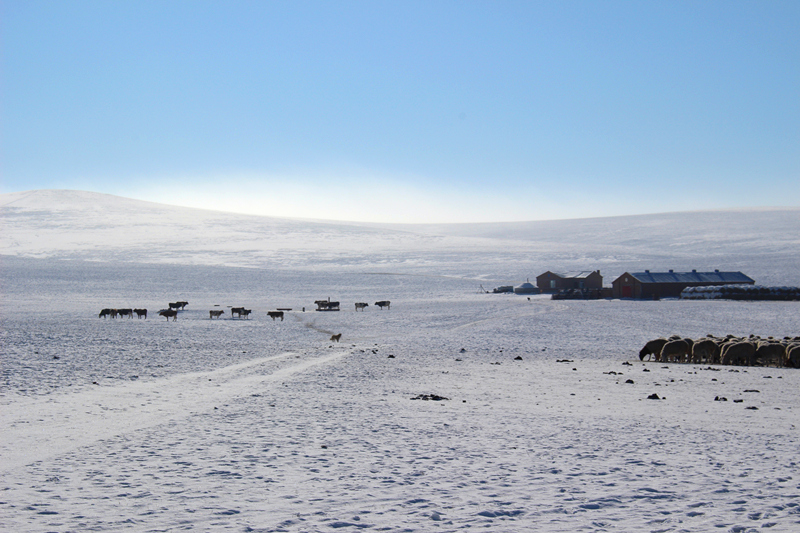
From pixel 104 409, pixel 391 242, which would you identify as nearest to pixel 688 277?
pixel 104 409

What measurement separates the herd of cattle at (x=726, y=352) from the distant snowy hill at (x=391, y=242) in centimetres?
5925

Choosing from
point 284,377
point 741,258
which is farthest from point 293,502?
point 741,258

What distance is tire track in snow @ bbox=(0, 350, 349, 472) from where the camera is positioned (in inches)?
394

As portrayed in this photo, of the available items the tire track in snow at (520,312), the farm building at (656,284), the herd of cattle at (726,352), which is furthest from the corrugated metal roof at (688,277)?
the herd of cattle at (726,352)

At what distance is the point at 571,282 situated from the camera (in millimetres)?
74125

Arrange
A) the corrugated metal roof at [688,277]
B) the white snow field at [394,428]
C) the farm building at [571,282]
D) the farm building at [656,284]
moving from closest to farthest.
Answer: the white snow field at [394,428] < the farm building at [656,284] < the corrugated metal roof at [688,277] < the farm building at [571,282]

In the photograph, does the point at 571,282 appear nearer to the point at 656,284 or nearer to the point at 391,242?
the point at 656,284

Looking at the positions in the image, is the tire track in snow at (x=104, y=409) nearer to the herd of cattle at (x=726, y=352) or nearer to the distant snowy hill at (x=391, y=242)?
the herd of cattle at (x=726, y=352)

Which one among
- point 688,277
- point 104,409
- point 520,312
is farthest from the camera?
point 688,277

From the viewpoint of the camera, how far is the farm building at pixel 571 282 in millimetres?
72562

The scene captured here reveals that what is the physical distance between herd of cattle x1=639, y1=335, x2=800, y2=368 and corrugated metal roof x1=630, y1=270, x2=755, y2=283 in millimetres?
42804

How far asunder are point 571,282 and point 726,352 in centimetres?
5182

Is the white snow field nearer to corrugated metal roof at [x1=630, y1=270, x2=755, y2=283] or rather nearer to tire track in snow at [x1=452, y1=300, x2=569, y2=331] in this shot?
tire track in snow at [x1=452, y1=300, x2=569, y2=331]

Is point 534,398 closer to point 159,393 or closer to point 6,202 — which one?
point 159,393
